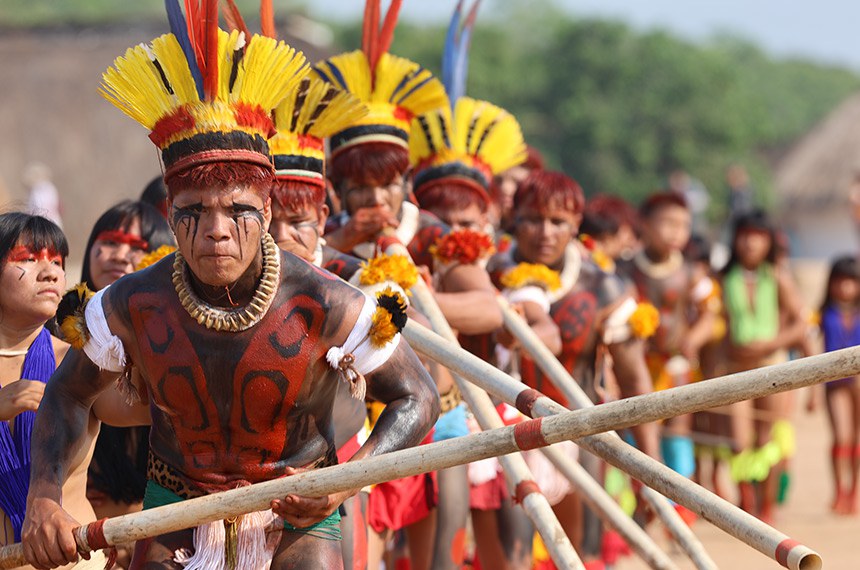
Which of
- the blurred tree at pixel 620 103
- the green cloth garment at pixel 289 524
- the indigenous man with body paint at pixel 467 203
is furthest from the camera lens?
the blurred tree at pixel 620 103

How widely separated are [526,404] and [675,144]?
123ft

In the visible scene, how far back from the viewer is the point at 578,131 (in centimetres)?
4178

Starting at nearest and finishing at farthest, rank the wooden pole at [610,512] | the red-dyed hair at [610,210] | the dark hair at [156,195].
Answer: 1. the wooden pole at [610,512]
2. the dark hair at [156,195]
3. the red-dyed hair at [610,210]

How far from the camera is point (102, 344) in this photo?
4195mm

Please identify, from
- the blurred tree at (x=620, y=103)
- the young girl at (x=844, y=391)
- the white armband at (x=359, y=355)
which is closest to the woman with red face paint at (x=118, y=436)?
the white armband at (x=359, y=355)

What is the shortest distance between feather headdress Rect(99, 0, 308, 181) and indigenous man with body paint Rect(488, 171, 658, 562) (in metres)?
3.07

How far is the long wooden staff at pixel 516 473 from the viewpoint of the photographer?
4.98m

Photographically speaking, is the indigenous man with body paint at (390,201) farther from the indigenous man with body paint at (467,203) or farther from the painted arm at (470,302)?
A: the indigenous man with body paint at (467,203)

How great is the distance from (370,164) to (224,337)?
2285 mm

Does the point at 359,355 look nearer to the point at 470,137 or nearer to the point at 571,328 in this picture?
the point at 571,328

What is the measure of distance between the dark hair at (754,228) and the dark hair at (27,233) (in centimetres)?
781

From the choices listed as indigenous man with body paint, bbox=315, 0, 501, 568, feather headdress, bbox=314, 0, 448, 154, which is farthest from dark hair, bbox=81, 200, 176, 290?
feather headdress, bbox=314, 0, 448, 154

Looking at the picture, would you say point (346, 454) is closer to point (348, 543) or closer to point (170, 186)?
point (348, 543)

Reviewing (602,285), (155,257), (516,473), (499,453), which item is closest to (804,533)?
(602,285)
